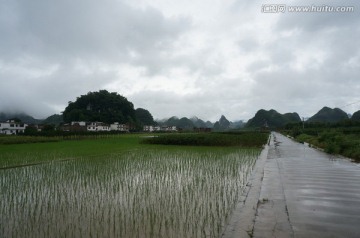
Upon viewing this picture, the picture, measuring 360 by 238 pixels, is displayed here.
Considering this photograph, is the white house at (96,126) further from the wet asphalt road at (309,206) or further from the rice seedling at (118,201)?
the wet asphalt road at (309,206)

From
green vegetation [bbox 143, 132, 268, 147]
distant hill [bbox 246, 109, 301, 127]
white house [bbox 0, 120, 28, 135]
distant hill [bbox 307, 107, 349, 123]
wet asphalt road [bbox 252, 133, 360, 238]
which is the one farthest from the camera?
distant hill [bbox 246, 109, 301, 127]

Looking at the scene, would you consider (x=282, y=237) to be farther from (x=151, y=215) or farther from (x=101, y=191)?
(x=101, y=191)

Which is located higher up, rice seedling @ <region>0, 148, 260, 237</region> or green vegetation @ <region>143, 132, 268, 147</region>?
green vegetation @ <region>143, 132, 268, 147</region>

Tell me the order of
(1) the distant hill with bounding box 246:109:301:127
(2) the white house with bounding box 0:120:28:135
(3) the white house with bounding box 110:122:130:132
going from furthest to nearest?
(1) the distant hill with bounding box 246:109:301:127 → (3) the white house with bounding box 110:122:130:132 → (2) the white house with bounding box 0:120:28:135

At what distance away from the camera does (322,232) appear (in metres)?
4.79

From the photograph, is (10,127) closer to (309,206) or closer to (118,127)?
(118,127)

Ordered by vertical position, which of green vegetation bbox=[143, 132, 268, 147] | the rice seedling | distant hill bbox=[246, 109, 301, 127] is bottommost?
the rice seedling

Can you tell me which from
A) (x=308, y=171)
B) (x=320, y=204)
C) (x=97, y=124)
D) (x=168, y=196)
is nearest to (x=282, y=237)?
(x=320, y=204)

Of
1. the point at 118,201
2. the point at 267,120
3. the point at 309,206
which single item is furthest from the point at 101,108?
the point at 267,120

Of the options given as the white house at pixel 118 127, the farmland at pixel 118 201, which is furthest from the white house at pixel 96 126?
the farmland at pixel 118 201

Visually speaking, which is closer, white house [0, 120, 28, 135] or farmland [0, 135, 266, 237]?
farmland [0, 135, 266, 237]

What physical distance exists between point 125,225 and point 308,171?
8697 millimetres

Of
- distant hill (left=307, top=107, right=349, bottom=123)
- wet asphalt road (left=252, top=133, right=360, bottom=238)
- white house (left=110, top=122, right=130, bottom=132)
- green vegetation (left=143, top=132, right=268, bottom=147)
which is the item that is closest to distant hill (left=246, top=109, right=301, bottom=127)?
distant hill (left=307, top=107, right=349, bottom=123)

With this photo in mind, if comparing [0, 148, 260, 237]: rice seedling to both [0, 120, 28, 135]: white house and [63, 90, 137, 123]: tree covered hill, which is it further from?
[63, 90, 137, 123]: tree covered hill
